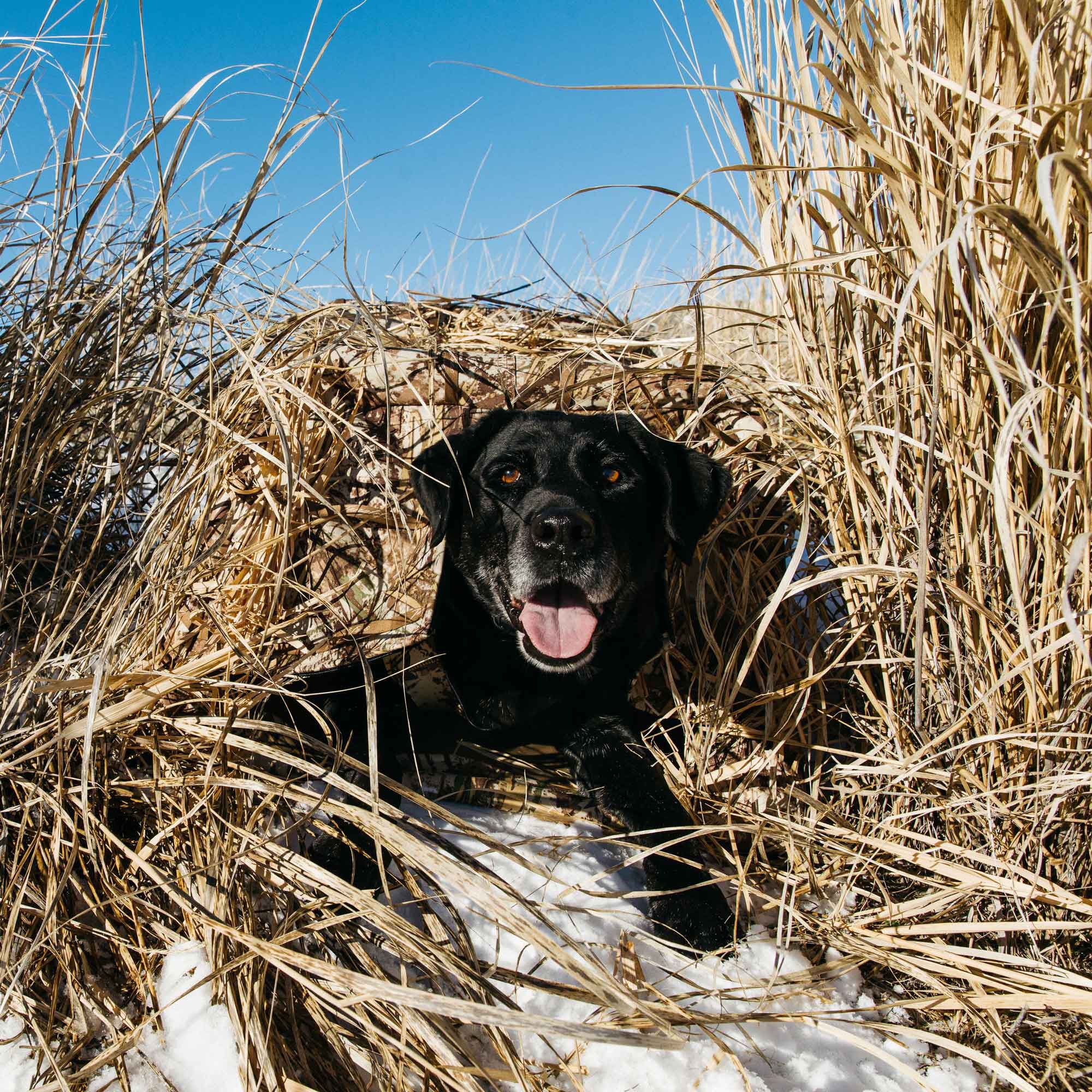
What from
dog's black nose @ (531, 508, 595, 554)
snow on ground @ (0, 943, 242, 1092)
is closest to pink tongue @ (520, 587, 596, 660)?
dog's black nose @ (531, 508, 595, 554)

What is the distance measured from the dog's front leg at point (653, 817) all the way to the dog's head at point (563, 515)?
32cm

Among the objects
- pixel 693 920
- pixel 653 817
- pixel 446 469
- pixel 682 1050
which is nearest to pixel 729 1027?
pixel 682 1050

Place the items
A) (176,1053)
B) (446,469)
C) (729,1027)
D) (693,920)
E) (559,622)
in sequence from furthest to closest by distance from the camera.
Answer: (446,469) → (559,622) → (693,920) → (729,1027) → (176,1053)

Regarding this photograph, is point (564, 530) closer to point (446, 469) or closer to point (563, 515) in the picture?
point (563, 515)

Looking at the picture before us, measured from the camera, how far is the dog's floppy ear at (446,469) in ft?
8.09

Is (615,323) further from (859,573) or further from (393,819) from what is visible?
(393,819)

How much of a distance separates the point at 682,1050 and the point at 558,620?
1.16m

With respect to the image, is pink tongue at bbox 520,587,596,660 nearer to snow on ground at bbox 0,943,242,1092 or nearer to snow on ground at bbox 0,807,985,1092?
snow on ground at bbox 0,807,985,1092

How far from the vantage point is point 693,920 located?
2090 mm

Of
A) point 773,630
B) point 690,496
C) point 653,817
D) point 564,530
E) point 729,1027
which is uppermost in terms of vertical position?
point 690,496

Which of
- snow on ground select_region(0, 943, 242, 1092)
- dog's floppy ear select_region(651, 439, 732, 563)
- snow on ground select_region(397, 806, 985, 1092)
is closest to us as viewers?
snow on ground select_region(0, 943, 242, 1092)

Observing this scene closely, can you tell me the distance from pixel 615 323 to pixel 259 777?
2482 millimetres

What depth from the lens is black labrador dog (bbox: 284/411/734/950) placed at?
2.41 m

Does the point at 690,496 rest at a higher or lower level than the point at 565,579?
higher
